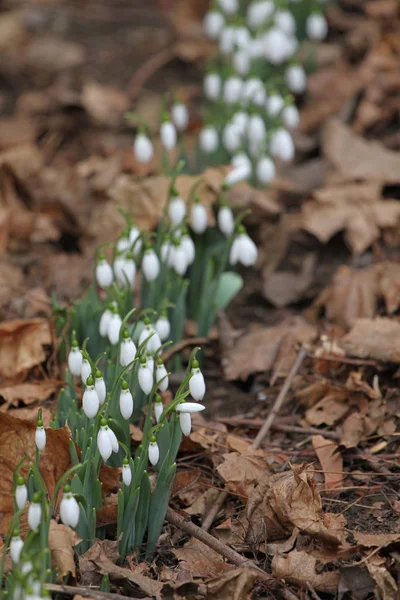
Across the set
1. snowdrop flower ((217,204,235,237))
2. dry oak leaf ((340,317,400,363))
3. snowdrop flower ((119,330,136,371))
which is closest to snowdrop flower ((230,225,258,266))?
snowdrop flower ((217,204,235,237))

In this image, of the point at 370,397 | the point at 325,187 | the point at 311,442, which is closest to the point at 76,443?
the point at 311,442

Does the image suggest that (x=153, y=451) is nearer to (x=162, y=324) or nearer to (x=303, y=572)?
(x=303, y=572)

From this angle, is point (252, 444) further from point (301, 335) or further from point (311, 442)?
point (301, 335)

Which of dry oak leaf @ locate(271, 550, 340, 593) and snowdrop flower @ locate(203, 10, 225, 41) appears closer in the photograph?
dry oak leaf @ locate(271, 550, 340, 593)

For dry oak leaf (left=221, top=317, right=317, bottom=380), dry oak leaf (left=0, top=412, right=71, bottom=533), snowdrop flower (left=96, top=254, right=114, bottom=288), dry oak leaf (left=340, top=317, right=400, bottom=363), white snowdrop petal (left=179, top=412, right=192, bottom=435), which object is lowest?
dry oak leaf (left=221, top=317, right=317, bottom=380)

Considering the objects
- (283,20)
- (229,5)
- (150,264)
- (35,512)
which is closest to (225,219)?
(150,264)

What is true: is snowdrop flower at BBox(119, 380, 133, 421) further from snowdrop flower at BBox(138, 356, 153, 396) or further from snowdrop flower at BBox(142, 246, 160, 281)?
snowdrop flower at BBox(142, 246, 160, 281)
